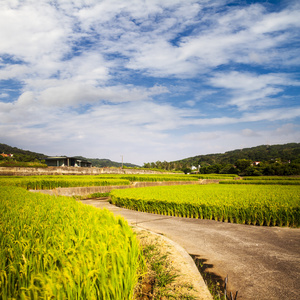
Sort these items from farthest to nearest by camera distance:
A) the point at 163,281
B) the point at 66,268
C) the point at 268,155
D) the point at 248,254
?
1. the point at 268,155
2. the point at 248,254
3. the point at 163,281
4. the point at 66,268

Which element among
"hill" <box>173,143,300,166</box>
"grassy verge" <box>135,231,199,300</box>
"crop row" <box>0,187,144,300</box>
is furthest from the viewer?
"hill" <box>173,143,300,166</box>

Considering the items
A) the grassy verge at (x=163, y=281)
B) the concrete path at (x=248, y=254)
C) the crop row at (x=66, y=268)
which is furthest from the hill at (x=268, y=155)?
the crop row at (x=66, y=268)

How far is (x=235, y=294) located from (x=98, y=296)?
2.11 m

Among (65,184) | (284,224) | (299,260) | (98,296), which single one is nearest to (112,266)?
(98,296)

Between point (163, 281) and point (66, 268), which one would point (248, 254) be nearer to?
point (163, 281)

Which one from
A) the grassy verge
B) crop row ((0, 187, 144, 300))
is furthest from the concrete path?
crop row ((0, 187, 144, 300))

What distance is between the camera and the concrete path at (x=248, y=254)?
312 cm

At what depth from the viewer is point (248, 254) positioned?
431 centimetres

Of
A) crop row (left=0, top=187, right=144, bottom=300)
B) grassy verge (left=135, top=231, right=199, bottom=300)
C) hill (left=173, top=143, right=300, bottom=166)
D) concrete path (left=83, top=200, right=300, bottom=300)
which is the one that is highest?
hill (left=173, top=143, right=300, bottom=166)

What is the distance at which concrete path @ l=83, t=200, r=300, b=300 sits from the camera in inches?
123

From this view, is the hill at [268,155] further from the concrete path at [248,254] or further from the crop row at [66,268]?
the crop row at [66,268]

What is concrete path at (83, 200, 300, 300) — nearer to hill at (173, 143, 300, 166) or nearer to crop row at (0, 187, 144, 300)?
crop row at (0, 187, 144, 300)

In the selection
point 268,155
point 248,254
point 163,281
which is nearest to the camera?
point 163,281

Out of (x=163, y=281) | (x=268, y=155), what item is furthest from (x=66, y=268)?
(x=268, y=155)
